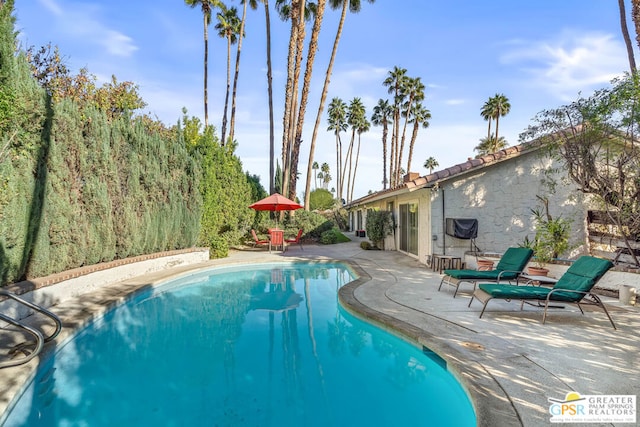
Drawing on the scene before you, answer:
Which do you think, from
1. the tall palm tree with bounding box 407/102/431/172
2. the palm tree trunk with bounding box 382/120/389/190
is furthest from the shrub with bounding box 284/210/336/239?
the palm tree trunk with bounding box 382/120/389/190

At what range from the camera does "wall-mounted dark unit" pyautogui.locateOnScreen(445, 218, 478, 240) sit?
39.0 ft

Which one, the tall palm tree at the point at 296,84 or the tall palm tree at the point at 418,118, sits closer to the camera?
the tall palm tree at the point at 296,84

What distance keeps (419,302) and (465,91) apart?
12105 millimetres

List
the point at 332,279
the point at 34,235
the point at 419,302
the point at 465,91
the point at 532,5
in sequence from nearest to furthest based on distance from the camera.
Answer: the point at 34,235 → the point at 419,302 → the point at 332,279 → the point at 532,5 → the point at 465,91

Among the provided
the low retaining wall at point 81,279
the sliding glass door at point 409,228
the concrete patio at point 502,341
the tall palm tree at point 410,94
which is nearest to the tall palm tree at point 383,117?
the tall palm tree at point 410,94

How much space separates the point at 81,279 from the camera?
7.86 meters

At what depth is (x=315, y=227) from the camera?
21578 mm

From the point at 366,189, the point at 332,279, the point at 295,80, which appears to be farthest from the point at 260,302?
the point at 366,189

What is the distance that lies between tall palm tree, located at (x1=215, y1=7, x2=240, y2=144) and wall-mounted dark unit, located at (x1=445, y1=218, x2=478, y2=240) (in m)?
21.9

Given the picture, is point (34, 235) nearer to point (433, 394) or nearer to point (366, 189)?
point (433, 394)

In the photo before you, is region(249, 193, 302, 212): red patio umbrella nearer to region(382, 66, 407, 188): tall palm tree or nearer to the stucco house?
the stucco house

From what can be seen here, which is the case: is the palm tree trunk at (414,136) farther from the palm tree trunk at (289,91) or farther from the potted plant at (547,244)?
the potted plant at (547,244)

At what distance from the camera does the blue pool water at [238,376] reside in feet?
11.8

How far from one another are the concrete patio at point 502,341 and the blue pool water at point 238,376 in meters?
0.24
